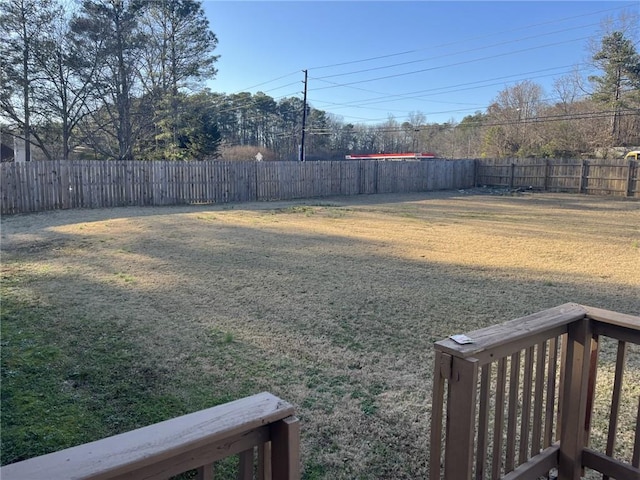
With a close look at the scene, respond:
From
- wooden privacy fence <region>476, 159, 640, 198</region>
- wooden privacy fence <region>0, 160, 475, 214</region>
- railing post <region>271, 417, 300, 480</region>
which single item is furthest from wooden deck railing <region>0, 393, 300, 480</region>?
wooden privacy fence <region>476, 159, 640, 198</region>

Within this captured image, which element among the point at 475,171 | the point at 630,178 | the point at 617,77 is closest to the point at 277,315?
the point at 630,178

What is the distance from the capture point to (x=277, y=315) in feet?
13.3

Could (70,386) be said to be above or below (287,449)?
below

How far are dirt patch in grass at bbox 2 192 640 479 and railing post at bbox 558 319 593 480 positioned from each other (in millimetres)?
602

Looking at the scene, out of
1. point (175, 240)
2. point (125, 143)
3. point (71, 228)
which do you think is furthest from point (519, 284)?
point (125, 143)

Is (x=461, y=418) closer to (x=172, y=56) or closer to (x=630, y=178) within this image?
(x=630, y=178)

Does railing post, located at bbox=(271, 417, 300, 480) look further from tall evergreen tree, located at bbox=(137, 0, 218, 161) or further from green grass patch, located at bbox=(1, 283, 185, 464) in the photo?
tall evergreen tree, located at bbox=(137, 0, 218, 161)

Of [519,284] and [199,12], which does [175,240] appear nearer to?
[519,284]

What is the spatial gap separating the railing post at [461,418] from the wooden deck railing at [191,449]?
0.66 m

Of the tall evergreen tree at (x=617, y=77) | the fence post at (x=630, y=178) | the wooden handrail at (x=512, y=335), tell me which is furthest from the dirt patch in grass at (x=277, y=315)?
the tall evergreen tree at (x=617, y=77)

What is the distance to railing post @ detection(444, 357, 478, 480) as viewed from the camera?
59.2 inches

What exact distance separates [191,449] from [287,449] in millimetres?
245

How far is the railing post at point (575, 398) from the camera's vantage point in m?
1.91

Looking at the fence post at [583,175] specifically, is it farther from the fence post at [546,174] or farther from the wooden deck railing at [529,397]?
the wooden deck railing at [529,397]
